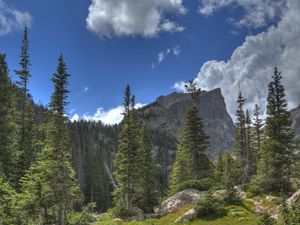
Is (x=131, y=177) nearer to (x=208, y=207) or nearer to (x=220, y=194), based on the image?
(x=220, y=194)

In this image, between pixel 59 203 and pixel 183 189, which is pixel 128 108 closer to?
pixel 183 189

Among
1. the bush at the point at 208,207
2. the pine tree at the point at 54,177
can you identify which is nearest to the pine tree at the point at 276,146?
the bush at the point at 208,207

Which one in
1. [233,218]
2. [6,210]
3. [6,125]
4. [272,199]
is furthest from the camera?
[6,125]

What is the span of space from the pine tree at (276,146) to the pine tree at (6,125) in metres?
23.8

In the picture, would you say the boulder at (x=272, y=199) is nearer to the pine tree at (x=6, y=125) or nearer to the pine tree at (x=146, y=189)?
the pine tree at (x=146, y=189)

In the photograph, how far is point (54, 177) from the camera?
29.4 m

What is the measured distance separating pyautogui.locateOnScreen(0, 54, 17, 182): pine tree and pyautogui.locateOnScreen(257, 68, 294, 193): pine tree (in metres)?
23.8

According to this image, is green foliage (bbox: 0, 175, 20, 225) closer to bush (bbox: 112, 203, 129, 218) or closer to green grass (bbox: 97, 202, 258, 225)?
green grass (bbox: 97, 202, 258, 225)

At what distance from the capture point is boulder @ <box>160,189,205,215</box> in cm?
3639

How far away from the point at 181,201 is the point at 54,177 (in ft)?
44.8

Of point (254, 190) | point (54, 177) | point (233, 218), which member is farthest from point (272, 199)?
point (54, 177)

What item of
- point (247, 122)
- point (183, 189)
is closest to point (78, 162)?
point (247, 122)

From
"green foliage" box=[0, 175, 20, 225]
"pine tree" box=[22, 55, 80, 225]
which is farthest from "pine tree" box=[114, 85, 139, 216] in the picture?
"green foliage" box=[0, 175, 20, 225]

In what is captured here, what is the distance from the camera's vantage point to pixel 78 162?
9169 cm
